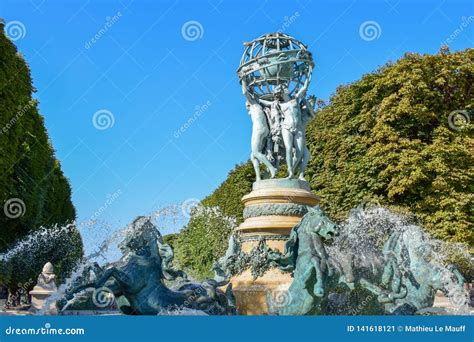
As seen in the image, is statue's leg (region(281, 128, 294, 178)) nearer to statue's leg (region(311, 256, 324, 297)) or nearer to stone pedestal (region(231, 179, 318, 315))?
stone pedestal (region(231, 179, 318, 315))

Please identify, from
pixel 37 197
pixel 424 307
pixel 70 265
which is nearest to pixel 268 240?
pixel 424 307

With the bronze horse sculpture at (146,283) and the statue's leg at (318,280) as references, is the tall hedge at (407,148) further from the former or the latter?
the statue's leg at (318,280)

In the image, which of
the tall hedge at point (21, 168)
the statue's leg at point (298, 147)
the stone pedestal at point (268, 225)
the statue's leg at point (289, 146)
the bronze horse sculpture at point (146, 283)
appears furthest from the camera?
the tall hedge at point (21, 168)

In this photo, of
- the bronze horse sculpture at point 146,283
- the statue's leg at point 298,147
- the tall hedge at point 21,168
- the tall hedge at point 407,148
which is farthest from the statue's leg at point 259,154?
the tall hedge at point 21,168

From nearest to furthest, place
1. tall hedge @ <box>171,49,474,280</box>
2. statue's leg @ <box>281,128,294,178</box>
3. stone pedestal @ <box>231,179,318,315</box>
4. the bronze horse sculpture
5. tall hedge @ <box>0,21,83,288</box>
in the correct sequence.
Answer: the bronze horse sculpture
stone pedestal @ <box>231,179,318,315</box>
statue's leg @ <box>281,128,294,178</box>
tall hedge @ <box>0,21,83,288</box>
tall hedge @ <box>171,49,474,280</box>

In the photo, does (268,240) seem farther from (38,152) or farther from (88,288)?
(38,152)

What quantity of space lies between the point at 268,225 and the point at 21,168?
2195cm

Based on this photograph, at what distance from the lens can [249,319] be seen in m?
7.57

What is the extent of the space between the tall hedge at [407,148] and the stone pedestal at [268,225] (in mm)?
13565

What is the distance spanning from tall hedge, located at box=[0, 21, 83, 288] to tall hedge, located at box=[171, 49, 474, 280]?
9307mm

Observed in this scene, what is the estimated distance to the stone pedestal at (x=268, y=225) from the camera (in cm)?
1323

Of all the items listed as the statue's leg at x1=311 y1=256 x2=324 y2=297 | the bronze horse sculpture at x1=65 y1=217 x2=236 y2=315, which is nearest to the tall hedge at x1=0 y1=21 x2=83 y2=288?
the bronze horse sculpture at x1=65 y1=217 x2=236 y2=315

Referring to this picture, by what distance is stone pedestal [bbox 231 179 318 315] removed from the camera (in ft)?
43.4

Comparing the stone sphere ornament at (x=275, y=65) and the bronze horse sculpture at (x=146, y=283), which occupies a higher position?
the stone sphere ornament at (x=275, y=65)
